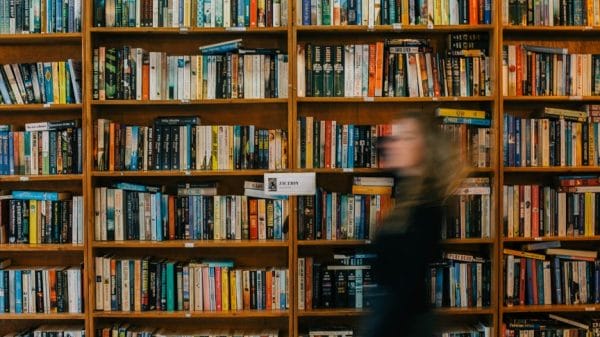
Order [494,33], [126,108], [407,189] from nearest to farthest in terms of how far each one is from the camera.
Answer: [407,189] → [494,33] → [126,108]

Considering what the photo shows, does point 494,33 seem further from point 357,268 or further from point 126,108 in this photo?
point 126,108

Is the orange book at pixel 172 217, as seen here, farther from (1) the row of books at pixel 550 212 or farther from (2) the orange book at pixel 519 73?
(2) the orange book at pixel 519 73

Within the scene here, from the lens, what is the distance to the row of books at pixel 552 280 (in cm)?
340

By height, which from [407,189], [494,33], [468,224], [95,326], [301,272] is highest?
[494,33]

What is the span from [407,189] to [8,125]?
248 cm

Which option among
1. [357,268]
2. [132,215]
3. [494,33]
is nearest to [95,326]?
[132,215]

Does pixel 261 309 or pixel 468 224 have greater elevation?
pixel 468 224

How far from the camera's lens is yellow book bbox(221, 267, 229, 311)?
3.38 m

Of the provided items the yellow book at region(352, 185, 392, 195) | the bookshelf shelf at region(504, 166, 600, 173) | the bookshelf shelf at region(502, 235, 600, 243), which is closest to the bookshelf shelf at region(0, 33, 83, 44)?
the yellow book at region(352, 185, 392, 195)

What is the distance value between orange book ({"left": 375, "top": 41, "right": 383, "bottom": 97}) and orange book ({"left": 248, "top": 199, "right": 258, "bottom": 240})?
2.83 feet

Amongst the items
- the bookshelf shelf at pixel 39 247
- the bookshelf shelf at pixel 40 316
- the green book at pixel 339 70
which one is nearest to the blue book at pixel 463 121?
the green book at pixel 339 70

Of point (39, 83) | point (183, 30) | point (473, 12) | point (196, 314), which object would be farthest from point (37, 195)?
point (473, 12)

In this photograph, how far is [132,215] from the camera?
340 centimetres

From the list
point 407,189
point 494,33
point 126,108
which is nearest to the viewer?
point 407,189
